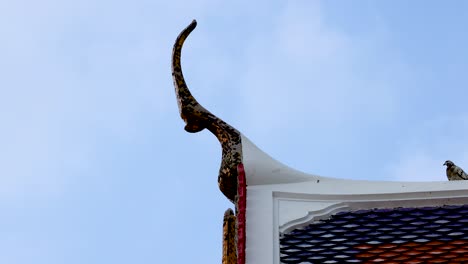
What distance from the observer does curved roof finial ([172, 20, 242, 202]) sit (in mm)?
8914

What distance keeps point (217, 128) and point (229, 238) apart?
146 cm

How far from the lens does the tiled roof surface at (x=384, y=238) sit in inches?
317

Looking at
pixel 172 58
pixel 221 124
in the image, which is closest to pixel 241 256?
pixel 221 124

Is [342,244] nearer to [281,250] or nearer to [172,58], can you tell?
[281,250]

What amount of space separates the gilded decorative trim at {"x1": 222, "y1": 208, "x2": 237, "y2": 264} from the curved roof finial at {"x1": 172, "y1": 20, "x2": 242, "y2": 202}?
0.53 m

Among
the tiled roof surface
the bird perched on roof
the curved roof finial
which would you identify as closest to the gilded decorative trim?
the tiled roof surface

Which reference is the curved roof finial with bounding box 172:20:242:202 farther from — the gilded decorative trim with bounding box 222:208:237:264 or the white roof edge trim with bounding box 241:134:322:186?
the gilded decorative trim with bounding box 222:208:237:264

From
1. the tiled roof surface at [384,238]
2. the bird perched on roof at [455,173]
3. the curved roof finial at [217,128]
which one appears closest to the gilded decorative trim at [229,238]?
the tiled roof surface at [384,238]

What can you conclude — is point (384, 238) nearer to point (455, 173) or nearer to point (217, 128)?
point (455, 173)

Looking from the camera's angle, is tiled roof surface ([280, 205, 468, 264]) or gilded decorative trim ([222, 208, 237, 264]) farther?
tiled roof surface ([280, 205, 468, 264])

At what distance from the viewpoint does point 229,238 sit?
26.5 ft

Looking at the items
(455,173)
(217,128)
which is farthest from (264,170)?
(455,173)

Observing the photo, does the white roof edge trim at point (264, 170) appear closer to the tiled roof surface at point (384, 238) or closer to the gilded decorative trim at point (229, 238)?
the tiled roof surface at point (384, 238)

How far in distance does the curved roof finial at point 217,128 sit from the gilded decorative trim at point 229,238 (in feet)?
1.72
